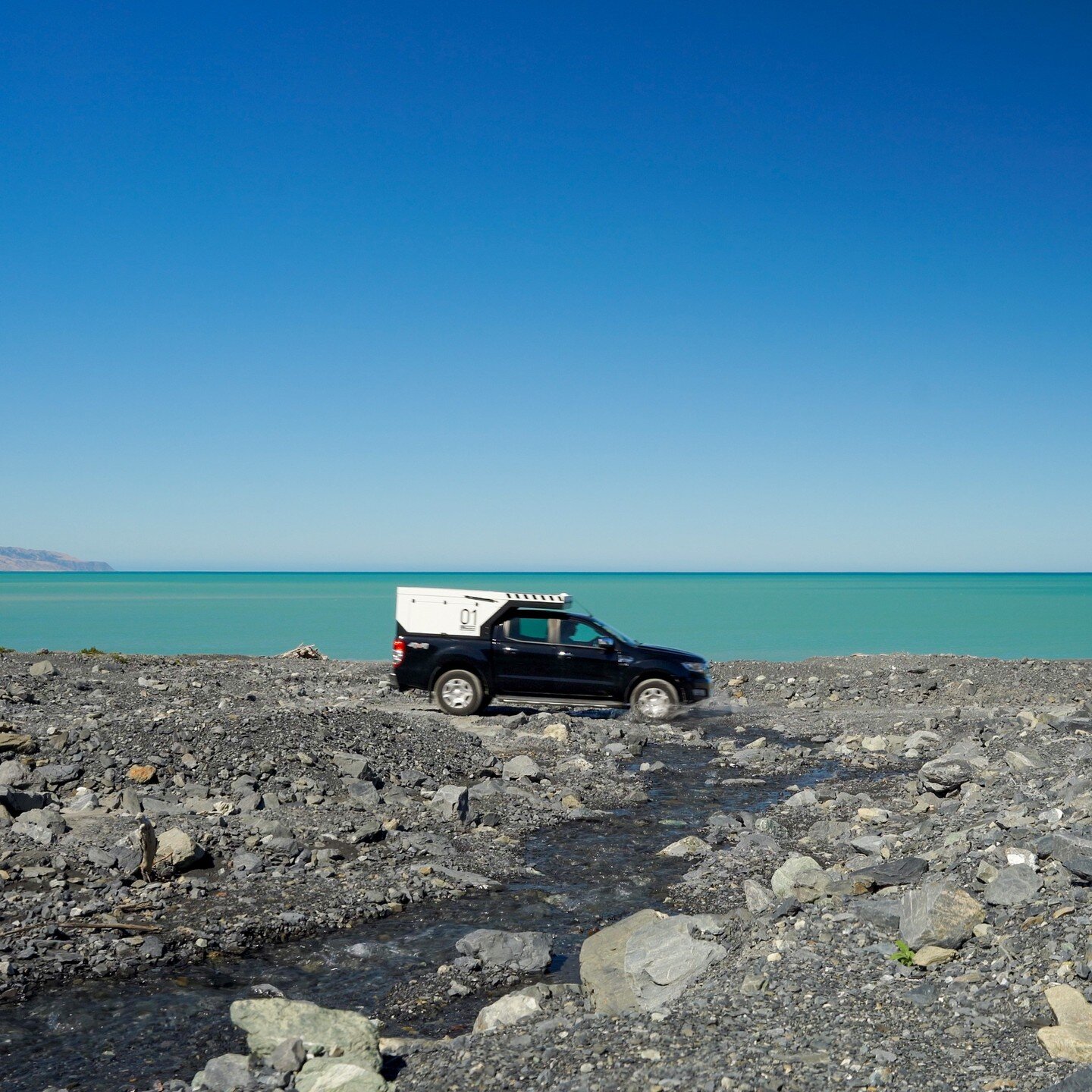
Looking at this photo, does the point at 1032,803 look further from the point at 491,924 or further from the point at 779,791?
the point at 491,924

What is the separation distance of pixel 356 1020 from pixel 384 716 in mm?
10267

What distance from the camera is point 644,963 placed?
6594mm

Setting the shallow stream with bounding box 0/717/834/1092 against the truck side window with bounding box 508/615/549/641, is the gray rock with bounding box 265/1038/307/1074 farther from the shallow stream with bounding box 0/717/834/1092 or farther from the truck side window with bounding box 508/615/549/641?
the truck side window with bounding box 508/615/549/641

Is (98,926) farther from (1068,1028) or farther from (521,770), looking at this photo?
(521,770)

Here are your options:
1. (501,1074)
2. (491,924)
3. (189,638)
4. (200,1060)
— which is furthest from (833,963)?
(189,638)

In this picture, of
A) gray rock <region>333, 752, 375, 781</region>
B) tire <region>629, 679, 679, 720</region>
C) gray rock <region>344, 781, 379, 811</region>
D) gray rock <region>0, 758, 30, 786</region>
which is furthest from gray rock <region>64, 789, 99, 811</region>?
tire <region>629, 679, 679, 720</region>

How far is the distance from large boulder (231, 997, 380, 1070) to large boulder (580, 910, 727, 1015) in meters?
1.50

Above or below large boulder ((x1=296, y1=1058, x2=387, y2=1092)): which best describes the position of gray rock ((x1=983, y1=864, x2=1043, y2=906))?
above

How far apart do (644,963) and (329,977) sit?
222 centimetres

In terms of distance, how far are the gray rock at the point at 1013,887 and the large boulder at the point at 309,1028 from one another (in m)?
4.30

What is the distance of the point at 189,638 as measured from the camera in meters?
49.7

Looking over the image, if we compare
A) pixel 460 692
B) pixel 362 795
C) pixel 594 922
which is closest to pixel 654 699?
pixel 460 692

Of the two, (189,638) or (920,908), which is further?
(189,638)

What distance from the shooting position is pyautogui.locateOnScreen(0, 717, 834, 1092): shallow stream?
5562 mm
